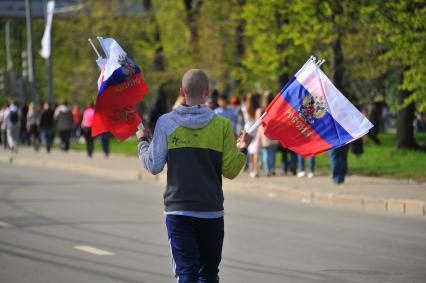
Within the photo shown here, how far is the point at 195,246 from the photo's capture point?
6.29 m

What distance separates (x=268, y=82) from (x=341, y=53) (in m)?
8.45

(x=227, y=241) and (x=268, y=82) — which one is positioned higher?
(x=268, y=82)

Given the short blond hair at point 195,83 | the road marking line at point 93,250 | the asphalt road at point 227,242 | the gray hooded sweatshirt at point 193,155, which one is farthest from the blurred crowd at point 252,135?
the road marking line at point 93,250

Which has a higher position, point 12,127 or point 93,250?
point 12,127

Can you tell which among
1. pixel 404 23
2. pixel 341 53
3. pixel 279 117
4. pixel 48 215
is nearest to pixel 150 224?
pixel 48 215

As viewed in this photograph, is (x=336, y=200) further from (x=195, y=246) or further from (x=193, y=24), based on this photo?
(x=193, y=24)

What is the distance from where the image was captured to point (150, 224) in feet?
44.5

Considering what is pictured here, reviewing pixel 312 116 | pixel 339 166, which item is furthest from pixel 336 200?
pixel 312 116

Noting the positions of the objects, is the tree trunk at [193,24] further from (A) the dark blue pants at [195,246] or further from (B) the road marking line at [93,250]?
(A) the dark blue pants at [195,246]

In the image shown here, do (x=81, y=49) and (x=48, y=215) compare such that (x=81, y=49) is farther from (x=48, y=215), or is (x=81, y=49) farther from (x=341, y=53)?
(x=48, y=215)

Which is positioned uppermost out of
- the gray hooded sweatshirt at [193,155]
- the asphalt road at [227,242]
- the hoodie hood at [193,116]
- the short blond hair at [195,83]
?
the short blond hair at [195,83]

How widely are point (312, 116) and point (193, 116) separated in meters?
1.42

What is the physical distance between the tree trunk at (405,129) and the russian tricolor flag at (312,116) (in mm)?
20448

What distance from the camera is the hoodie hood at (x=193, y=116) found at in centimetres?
→ 627
